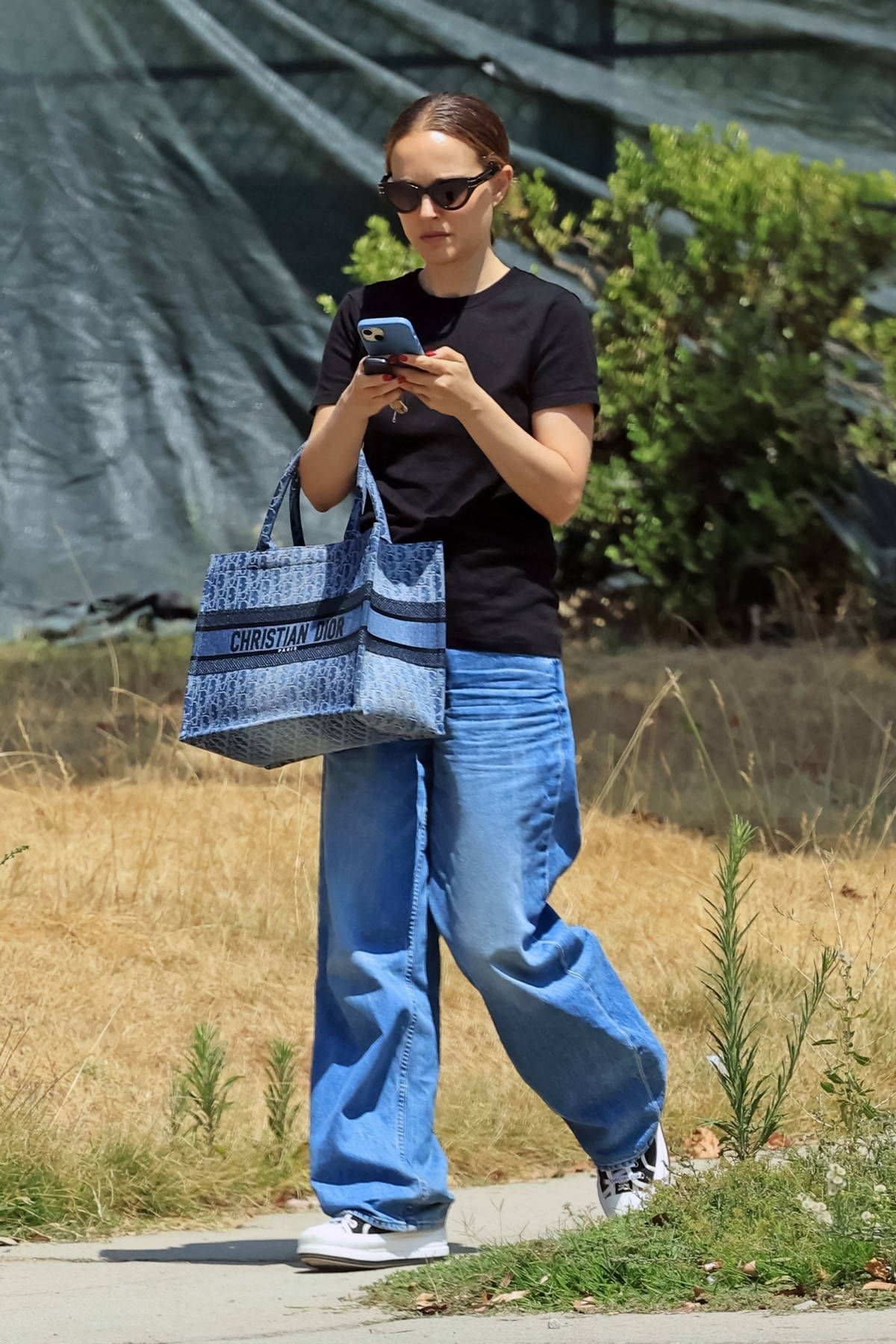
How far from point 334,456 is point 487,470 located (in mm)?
240

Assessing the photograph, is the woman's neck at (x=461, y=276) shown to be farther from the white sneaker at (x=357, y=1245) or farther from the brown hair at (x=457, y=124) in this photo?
the white sneaker at (x=357, y=1245)

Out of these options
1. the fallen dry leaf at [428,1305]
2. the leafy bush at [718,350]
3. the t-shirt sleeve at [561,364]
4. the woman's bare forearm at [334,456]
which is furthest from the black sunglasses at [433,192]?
the leafy bush at [718,350]

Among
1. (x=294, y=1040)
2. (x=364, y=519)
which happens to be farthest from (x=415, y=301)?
(x=294, y=1040)

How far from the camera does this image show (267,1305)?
112 inches

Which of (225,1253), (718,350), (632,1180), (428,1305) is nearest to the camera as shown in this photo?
(428,1305)

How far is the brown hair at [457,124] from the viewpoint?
3.06 metres

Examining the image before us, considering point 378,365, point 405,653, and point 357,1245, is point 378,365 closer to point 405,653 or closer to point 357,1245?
point 405,653

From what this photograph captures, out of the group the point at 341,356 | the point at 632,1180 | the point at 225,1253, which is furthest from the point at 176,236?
the point at 632,1180

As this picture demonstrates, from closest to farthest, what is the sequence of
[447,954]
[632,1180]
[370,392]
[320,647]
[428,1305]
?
[428,1305]
[370,392]
[320,647]
[632,1180]
[447,954]

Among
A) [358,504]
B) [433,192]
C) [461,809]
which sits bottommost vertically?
[461,809]

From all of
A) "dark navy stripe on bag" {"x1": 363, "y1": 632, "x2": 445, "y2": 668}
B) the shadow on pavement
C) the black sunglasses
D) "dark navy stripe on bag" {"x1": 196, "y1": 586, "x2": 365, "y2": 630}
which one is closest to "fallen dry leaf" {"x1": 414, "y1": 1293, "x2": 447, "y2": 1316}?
the shadow on pavement

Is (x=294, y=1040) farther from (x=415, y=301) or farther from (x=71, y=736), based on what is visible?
(x=71, y=736)

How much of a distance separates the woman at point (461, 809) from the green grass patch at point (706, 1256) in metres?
0.15

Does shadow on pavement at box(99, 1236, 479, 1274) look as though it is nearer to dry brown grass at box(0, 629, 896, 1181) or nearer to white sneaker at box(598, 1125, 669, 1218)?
white sneaker at box(598, 1125, 669, 1218)
